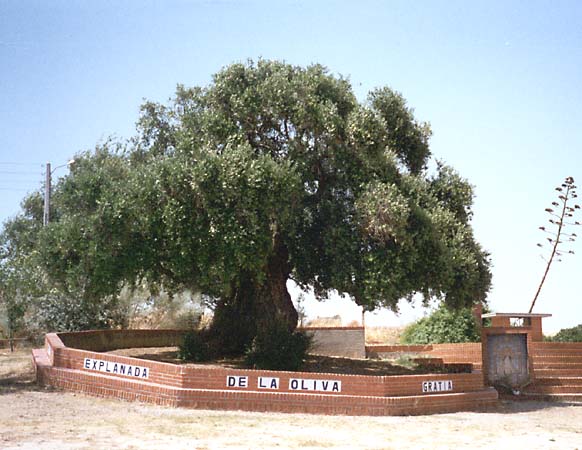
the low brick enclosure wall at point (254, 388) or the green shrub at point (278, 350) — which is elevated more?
the green shrub at point (278, 350)

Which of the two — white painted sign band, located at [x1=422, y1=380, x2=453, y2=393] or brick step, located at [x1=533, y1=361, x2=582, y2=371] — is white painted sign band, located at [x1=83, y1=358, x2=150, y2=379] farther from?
brick step, located at [x1=533, y1=361, x2=582, y2=371]

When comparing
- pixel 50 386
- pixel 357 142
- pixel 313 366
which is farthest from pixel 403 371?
pixel 50 386

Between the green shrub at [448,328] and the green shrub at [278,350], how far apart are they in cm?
1254

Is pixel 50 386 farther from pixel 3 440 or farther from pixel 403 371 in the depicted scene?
pixel 403 371

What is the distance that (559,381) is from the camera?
923 inches

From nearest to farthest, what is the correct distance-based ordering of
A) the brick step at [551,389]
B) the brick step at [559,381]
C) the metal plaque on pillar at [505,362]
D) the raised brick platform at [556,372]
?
the metal plaque on pillar at [505,362]
the brick step at [551,389]
the raised brick platform at [556,372]
the brick step at [559,381]

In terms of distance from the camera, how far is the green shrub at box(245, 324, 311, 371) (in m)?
18.6

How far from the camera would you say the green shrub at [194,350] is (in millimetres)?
20344

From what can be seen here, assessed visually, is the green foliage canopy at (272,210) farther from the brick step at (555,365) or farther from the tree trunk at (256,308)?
the brick step at (555,365)

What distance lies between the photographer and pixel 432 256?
1947cm

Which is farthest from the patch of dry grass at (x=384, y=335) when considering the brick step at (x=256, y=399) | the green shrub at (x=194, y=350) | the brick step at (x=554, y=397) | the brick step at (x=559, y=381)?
the brick step at (x=256, y=399)

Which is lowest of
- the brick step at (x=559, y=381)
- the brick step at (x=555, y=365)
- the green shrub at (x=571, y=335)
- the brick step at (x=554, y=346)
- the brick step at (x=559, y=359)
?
the brick step at (x=559, y=381)

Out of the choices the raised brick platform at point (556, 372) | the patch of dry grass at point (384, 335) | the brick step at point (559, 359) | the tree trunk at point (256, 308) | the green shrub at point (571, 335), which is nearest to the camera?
the tree trunk at point (256, 308)

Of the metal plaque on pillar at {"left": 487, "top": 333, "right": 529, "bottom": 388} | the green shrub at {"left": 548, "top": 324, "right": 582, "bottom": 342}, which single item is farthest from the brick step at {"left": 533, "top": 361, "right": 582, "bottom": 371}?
the green shrub at {"left": 548, "top": 324, "right": 582, "bottom": 342}
